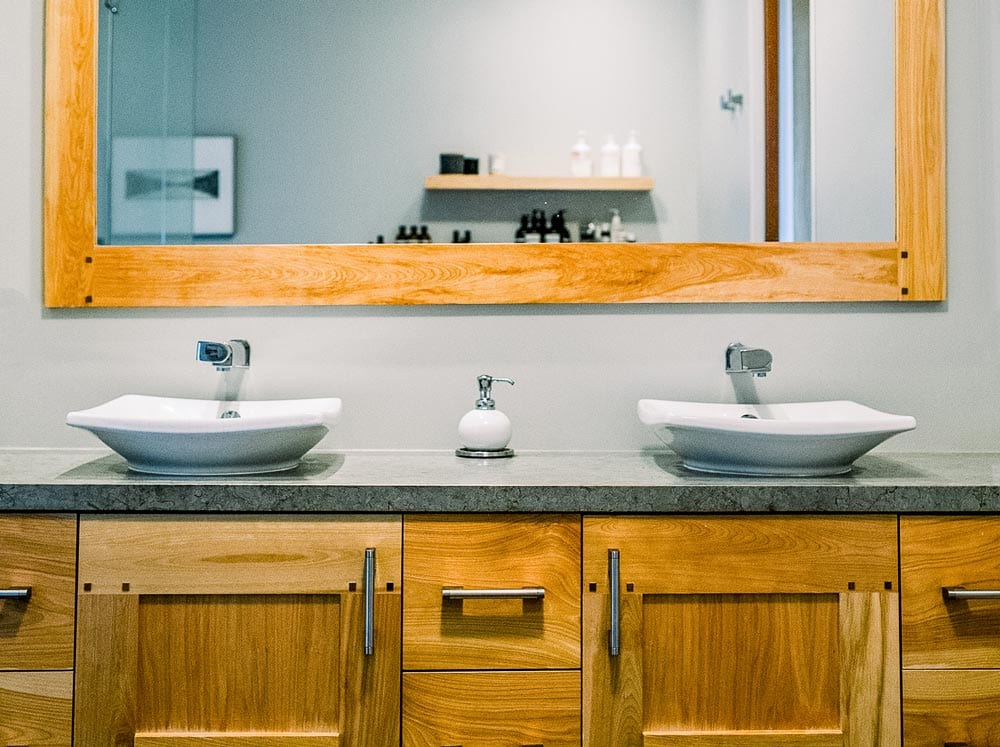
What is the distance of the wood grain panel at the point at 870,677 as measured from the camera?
1309 millimetres

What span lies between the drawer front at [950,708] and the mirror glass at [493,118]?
91cm

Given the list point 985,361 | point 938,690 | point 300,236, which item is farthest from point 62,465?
point 985,361

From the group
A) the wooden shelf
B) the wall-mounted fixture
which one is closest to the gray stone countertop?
the wooden shelf

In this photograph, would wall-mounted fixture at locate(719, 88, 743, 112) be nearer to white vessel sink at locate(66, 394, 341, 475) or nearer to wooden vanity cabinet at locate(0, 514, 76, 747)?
white vessel sink at locate(66, 394, 341, 475)

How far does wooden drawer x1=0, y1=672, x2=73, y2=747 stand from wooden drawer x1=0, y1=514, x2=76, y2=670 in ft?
0.06

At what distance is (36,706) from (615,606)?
0.91m

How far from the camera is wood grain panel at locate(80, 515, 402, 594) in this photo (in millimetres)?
1312

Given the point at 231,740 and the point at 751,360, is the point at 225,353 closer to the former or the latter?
the point at 231,740

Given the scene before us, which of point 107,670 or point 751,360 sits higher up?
point 751,360

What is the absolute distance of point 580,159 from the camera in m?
1.79

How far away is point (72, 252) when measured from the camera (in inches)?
71.0

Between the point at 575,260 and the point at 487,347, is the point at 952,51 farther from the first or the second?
the point at 487,347

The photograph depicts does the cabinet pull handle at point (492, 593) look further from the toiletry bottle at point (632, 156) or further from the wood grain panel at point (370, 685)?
the toiletry bottle at point (632, 156)

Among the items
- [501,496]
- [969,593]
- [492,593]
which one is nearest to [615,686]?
[492,593]
